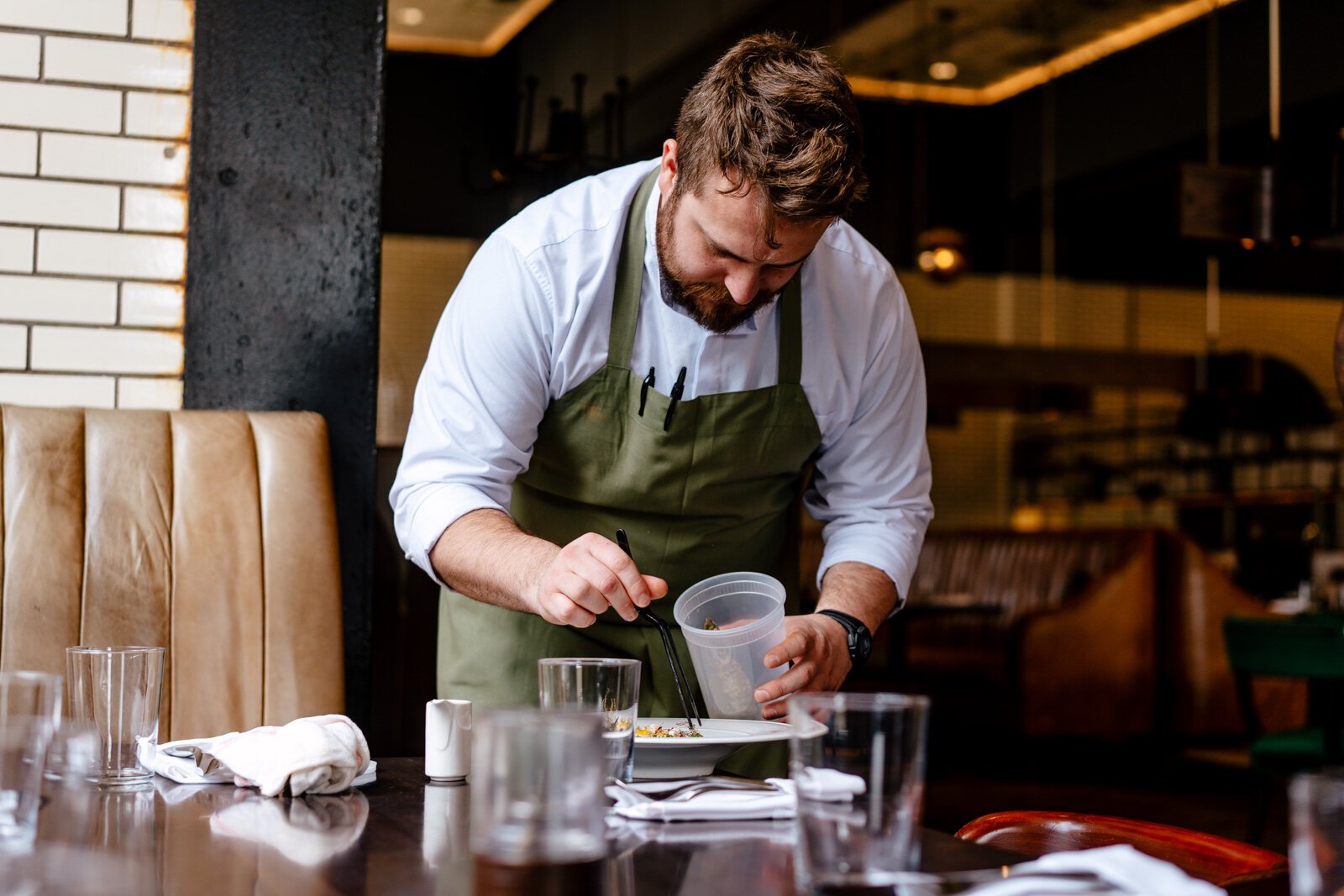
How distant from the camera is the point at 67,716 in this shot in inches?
51.2

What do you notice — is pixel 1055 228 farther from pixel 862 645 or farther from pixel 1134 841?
pixel 1134 841

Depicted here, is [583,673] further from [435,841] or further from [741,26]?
[741,26]

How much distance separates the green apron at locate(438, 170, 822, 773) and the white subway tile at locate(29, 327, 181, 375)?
29.7 inches

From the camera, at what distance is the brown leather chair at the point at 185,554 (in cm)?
197

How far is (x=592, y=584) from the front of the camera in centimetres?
138

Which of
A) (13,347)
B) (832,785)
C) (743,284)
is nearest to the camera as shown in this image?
(832,785)

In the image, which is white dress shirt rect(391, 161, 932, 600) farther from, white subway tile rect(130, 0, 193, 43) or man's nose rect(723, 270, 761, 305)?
white subway tile rect(130, 0, 193, 43)

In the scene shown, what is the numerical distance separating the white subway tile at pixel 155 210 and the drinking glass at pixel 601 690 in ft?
4.81

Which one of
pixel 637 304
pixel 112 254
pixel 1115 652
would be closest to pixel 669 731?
pixel 637 304

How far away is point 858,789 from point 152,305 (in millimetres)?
1838

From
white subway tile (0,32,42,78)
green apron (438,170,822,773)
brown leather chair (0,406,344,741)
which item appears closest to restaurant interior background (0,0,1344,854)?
white subway tile (0,32,42,78)

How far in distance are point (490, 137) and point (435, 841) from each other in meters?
3.39

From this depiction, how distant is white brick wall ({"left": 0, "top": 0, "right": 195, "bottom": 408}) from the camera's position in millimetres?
2217

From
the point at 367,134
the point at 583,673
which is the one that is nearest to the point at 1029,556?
the point at 367,134
